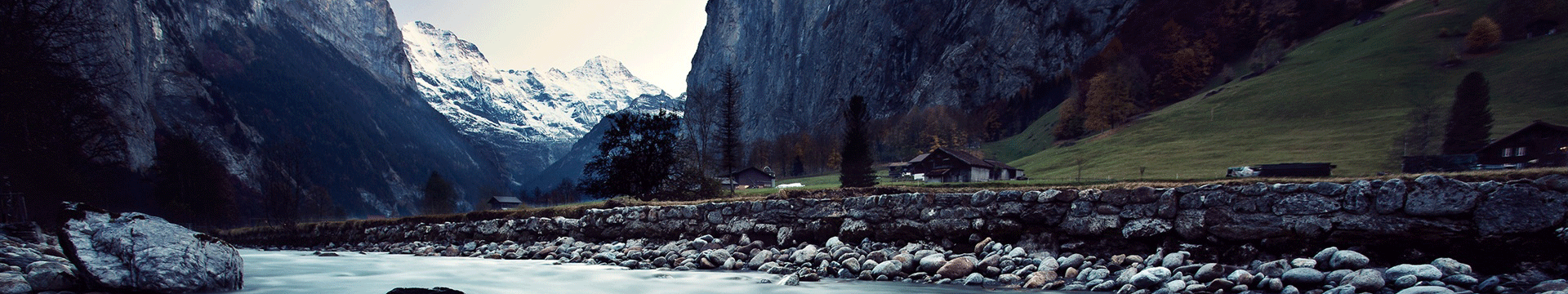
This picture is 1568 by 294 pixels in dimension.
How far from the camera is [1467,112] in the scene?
169ft

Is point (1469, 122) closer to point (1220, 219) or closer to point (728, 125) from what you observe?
point (728, 125)

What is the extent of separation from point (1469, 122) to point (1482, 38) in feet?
135

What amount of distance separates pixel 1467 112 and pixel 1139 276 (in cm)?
6262

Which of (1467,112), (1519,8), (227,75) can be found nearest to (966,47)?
(1519,8)

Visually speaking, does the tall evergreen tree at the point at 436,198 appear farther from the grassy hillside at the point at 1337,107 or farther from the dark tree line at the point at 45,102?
the grassy hillside at the point at 1337,107

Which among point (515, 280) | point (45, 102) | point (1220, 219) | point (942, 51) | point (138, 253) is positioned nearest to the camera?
point (138, 253)

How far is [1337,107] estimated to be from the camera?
6744 centimetres

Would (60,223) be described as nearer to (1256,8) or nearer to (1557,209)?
(1557,209)

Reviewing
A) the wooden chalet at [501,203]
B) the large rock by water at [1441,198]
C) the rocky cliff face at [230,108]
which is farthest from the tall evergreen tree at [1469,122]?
the rocky cliff face at [230,108]

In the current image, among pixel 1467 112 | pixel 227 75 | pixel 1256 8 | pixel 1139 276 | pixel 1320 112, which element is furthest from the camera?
pixel 227 75

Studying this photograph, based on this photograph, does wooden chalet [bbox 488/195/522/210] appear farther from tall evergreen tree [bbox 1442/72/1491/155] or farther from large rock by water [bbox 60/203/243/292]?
tall evergreen tree [bbox 1442/72/1491/155]

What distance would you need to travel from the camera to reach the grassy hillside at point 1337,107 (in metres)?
54.8

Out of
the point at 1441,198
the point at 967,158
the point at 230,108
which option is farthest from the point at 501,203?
the point at 1441,198

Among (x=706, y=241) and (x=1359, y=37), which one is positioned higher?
(x=1359, y=37)
